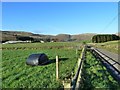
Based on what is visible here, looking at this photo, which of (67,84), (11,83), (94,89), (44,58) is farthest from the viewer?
(44,58)

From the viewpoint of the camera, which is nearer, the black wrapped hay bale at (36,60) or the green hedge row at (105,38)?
the black wrapped hay bale at (36,60)

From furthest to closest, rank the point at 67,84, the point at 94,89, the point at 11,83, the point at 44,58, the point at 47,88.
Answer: the point at 44,58 < the point at 11,83 < the point at 47,88 < the point at 94,89 < the point at 67,84

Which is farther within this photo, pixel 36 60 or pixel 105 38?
pixel 105 38

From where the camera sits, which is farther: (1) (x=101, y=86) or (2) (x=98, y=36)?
(2) (x=98, y=36)

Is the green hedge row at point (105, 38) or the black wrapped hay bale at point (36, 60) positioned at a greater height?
the green hedge row at point (105, 38)

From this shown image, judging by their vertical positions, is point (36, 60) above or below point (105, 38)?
below

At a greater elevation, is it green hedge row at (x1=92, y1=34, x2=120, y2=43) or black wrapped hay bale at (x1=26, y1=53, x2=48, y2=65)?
green hedge row at (x1=92, y1=34, x2=120, y2=43)

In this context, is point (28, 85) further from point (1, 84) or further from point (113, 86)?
point (113, 86)

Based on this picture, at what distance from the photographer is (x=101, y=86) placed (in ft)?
32.4

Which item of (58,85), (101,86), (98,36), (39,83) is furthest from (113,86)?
(98,36)

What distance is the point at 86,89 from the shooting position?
9.61 metres

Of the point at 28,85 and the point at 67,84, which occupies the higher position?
the point at 67,84

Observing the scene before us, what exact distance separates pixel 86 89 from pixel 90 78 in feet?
6.98

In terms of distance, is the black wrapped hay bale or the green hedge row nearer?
the black wrapped hay bale
